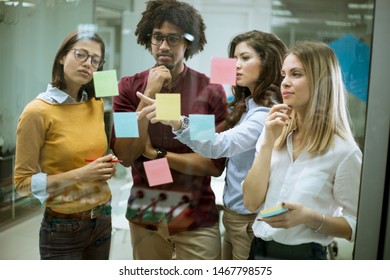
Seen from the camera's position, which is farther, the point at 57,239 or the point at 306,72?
the point at 57,239

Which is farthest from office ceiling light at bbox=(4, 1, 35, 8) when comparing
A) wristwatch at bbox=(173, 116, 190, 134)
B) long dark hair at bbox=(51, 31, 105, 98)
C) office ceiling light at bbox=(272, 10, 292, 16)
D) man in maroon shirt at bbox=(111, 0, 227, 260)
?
office ceiling light at bbox=(272, 10, 292, 16)

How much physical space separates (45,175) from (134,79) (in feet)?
1.64

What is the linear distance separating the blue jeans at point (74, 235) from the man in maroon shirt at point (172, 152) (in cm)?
11

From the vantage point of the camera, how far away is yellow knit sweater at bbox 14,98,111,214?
151 centimetres

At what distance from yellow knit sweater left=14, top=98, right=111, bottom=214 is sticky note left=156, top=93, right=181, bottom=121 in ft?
0.73

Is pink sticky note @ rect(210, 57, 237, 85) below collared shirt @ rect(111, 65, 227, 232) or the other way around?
the other way around

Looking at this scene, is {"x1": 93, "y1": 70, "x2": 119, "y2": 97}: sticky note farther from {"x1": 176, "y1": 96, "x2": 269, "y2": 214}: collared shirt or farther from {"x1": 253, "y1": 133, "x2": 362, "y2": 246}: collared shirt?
{"x1": 253, "y1": 133, "x2": 362, "y2": 246}: collared shirt

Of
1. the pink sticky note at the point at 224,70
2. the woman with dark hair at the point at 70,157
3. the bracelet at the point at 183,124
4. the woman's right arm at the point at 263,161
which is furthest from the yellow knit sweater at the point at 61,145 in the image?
the woman's right arm at the point at 263,161

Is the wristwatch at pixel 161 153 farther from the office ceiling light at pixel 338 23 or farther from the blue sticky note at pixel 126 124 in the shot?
the office ceiling light at pixel 338 23

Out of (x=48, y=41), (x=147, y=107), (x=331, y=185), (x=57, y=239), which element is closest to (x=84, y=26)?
(x=48, y=41)

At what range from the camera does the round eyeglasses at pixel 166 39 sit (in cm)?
151

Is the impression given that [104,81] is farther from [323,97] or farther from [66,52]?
[323,97]
